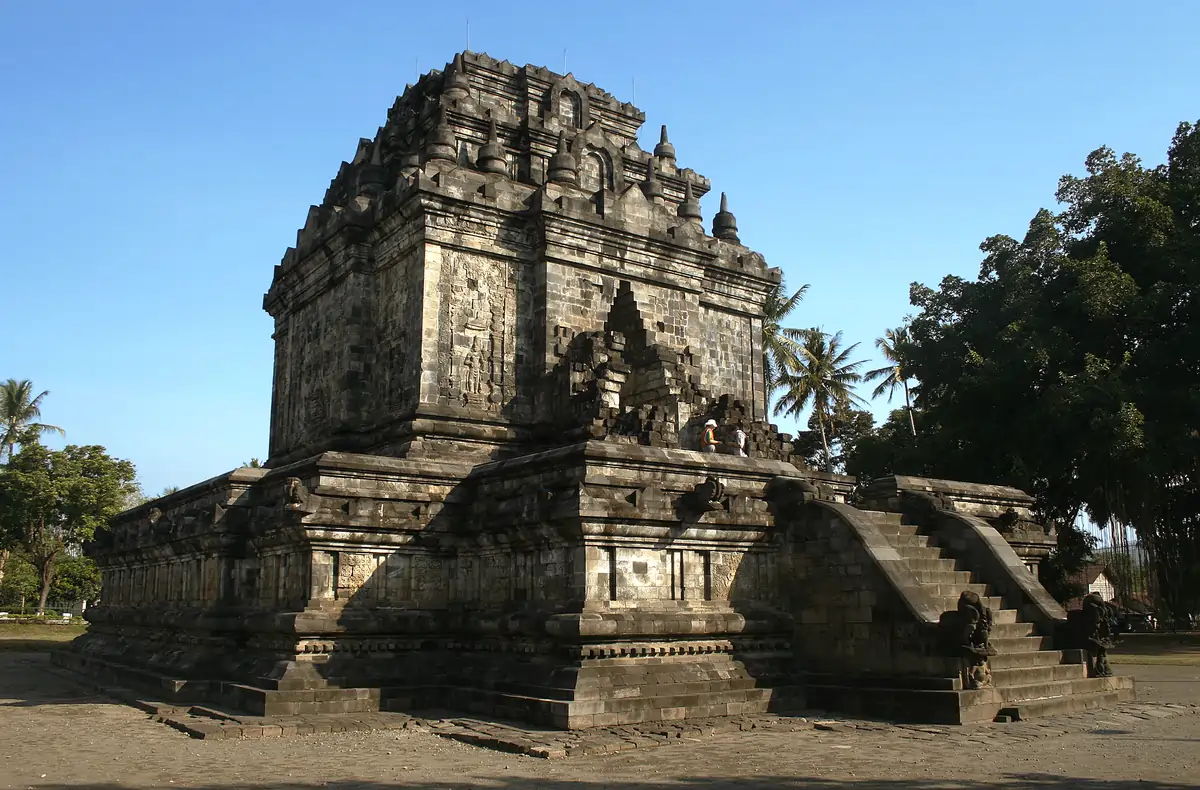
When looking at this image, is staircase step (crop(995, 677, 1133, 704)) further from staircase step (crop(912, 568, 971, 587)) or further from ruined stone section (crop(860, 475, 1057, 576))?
ruined stone section (crop(860, 475, 1057, 576))

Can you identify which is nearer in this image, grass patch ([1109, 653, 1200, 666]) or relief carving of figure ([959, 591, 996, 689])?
relief carving of figure ([959, 591, 996, 689])

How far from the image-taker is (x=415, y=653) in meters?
14.1

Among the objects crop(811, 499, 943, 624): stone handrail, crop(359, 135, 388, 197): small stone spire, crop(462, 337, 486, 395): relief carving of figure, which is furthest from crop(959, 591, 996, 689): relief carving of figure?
crop(359, 135, 388, 197): small stone spire

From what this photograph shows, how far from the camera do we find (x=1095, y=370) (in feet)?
84.6

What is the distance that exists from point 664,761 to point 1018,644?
19.9ft

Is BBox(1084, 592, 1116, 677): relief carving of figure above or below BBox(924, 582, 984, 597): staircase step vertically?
below

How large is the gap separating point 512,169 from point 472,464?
24.8 ft

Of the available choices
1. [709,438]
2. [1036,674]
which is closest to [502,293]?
[709,438]

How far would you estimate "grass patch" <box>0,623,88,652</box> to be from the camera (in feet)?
91.7

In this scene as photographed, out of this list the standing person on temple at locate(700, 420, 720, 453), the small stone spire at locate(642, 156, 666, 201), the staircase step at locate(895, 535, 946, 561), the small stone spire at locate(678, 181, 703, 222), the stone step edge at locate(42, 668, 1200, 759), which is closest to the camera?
the stone step edge at locate(42, 668, 1200, 759)

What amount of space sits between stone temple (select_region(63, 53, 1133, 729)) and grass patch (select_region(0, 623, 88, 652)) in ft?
26.1

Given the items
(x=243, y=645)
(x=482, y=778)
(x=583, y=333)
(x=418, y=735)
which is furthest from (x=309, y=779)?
(x=583, y=333)

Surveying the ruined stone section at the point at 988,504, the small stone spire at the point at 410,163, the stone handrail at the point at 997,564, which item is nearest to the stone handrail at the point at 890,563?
the stone handrail at the point at 997,564

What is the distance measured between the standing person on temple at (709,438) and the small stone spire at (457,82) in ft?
27.6
